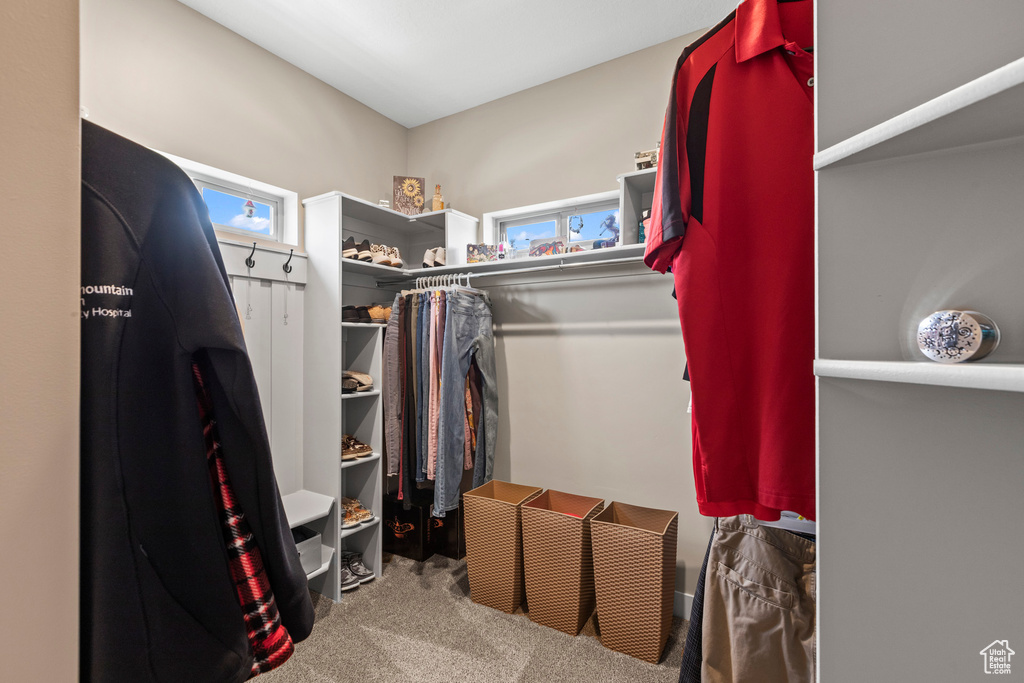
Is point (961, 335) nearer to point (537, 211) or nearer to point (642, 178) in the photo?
point (642, 178)

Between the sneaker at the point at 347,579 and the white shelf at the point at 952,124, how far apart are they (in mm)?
2550

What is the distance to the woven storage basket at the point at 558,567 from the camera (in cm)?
197

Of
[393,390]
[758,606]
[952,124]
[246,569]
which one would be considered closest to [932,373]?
[952,124]

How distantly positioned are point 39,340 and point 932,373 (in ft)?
3.28

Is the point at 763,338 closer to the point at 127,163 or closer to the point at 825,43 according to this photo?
the point at 825,43

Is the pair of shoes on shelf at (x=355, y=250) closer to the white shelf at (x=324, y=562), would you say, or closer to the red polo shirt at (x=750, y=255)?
the white shelf at (x=324, y=562)

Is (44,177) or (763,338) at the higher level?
(44,177)

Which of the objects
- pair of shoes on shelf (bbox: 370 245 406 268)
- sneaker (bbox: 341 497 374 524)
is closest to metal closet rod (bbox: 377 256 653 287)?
pair of shoes on shelf (bbox: 370 245 406 268)

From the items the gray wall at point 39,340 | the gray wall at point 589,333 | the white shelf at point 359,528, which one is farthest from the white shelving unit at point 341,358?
the gray wall at point 39,340

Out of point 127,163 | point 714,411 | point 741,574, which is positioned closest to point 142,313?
point 127,163

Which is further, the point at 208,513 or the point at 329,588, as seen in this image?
the point at 329,588

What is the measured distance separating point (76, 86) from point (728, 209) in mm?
1150

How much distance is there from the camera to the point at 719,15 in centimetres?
215

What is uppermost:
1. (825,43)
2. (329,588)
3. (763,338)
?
(825,43)
